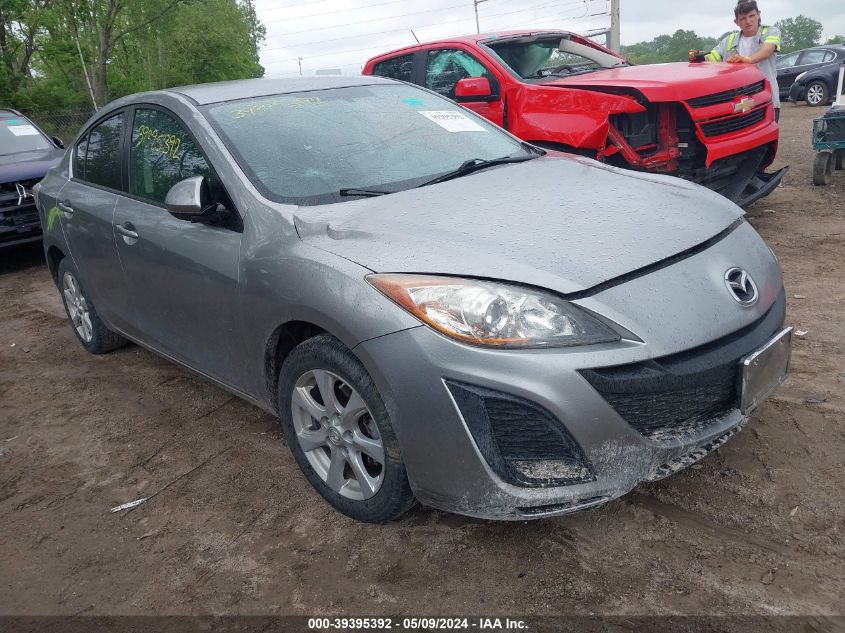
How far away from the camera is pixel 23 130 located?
9.08 m

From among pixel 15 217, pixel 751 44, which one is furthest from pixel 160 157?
pixel 751 44

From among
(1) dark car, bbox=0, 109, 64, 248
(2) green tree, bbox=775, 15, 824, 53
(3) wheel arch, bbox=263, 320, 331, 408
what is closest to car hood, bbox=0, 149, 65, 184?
(1) dark car, bbox=0, 109, 64, 248

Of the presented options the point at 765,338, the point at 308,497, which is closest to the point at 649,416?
the point at 765,338

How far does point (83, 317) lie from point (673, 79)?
4576 mm

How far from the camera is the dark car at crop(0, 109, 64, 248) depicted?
309 inches

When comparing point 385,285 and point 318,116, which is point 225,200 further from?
point 385,285

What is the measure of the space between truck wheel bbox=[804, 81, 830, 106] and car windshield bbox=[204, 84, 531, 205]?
16.2 metres

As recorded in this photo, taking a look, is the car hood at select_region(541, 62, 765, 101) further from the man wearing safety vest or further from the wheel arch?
the wheel arch

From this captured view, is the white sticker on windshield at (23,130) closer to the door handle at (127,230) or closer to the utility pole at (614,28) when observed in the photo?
the door handle at (127,230)

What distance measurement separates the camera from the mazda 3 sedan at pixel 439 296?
2213mm

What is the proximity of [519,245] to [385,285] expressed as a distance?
1.49ft

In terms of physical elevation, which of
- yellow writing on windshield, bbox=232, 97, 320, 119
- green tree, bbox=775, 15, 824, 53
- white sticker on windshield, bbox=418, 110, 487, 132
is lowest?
green tree, bbox=775, 15, 824, 53

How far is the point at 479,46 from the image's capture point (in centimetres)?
662

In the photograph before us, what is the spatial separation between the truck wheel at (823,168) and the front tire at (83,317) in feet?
22.1
